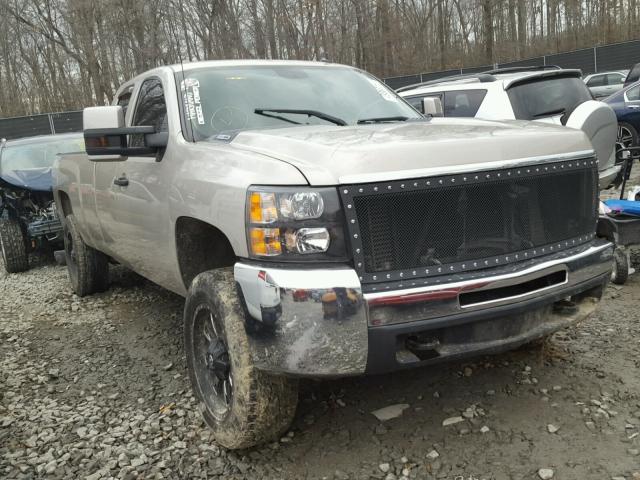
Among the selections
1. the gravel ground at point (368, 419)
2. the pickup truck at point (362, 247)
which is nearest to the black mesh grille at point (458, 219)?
the pickup truck at point (362, 247)

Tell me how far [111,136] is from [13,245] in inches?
190

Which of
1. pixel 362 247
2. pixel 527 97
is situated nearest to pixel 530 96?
pixel 527 97

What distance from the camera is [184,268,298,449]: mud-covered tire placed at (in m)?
2.59

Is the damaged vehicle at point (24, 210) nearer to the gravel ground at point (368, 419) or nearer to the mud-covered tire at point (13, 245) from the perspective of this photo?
the mud-covered tire at point (13, 245)

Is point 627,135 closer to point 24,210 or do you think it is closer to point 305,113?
point 305,113

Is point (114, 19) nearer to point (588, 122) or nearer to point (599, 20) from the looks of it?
point (599, 20)

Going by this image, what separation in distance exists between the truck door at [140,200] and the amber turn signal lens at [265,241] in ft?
3.43

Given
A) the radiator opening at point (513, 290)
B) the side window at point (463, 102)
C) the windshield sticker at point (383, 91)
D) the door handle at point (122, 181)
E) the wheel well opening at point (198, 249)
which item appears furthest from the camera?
the side window at point (463, 102)

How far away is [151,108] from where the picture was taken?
401 cm

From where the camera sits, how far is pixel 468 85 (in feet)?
24.1

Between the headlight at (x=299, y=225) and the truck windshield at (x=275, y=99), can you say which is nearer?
the headlight at (x=299, y=225)

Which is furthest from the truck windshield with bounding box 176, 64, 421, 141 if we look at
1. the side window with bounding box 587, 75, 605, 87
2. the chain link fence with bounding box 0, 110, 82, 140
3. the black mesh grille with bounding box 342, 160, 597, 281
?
the chain link fence with bounding box 0, 110, 82, 140

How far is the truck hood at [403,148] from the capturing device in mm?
2387

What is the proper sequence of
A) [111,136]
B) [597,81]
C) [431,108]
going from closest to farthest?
[111,136]
[431,108]
[597,81]
